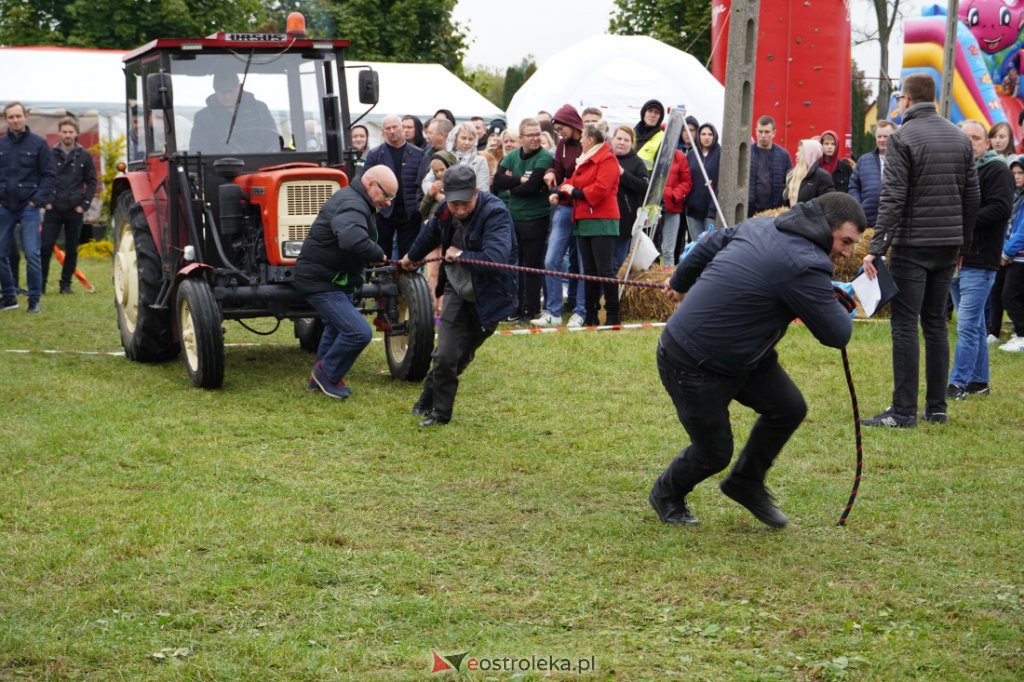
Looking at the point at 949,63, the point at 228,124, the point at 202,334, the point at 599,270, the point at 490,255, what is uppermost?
the point at 949,63

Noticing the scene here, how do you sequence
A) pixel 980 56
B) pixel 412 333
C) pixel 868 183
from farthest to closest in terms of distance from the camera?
pixel 980 56 → pixel 868 183 → pixel 412 333

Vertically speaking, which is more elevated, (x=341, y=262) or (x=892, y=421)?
(x=341, y=262)

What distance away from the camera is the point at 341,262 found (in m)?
8.56

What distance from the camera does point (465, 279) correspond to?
754cm

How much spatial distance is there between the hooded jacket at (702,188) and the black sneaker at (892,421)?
5461 mm

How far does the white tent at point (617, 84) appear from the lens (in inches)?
767

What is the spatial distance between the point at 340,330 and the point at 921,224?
4.03 m

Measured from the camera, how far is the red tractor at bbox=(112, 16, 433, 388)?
8.88 m

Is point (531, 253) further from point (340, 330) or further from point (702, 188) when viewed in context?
point (340, 330)

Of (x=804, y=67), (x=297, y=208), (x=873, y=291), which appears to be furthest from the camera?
(x=804, y=67)

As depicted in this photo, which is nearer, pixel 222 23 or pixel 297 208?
pixel 297 208

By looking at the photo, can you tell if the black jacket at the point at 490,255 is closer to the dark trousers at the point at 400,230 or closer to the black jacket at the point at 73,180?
the dark trousers at the point at 400,230

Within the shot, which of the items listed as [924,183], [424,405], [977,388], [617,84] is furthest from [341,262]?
[617,84]

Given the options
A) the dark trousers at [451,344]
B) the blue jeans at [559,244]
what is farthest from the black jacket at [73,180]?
the dark trousers at [451,344]
